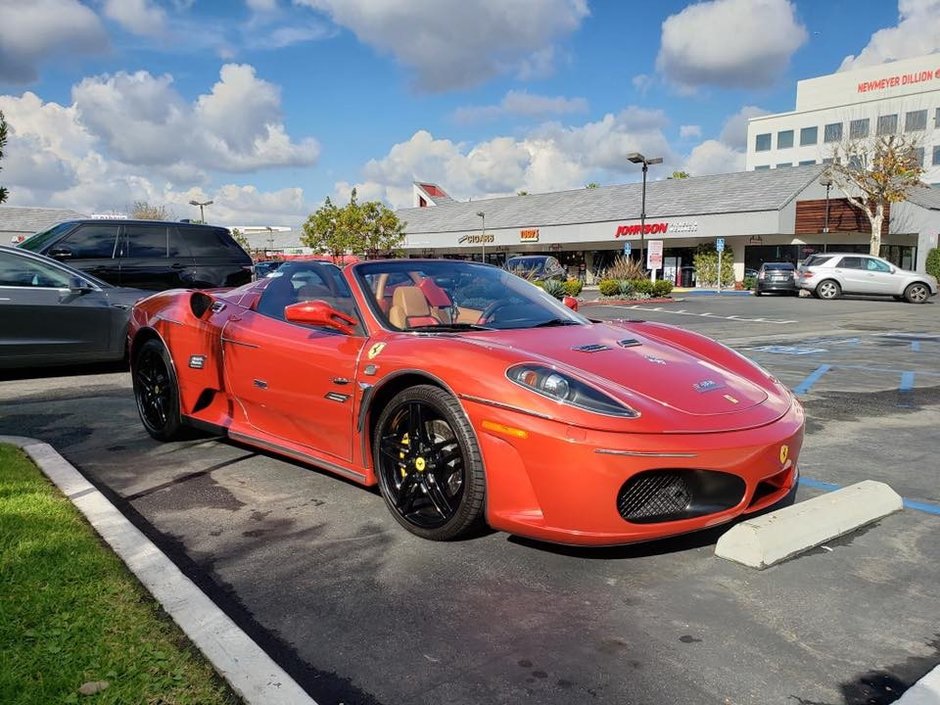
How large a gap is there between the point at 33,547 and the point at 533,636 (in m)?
2.18

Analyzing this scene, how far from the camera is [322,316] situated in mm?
3836

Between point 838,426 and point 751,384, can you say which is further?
point 838,426

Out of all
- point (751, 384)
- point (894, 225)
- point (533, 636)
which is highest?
point (894, 225)

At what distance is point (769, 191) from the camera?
135 ft

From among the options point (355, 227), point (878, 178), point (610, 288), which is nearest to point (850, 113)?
point (878, 178)

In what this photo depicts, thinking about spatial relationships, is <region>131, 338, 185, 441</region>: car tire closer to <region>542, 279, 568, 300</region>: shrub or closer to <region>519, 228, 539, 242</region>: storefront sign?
<region>542, 279, 568, 300</region>: shrub

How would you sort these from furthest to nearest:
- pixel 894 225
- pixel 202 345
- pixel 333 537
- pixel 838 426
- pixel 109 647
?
pixel 894 225
pixel 838 426
pixel 202 345
pixel 333 537
pixel 109 647

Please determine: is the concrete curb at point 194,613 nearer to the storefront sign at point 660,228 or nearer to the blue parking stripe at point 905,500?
the blue parking stripe at point 905,500

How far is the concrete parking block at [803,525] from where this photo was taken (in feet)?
10.5

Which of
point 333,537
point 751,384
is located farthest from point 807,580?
point 333,537

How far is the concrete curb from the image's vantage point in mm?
2212

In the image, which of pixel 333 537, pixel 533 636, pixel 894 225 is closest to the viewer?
pixel 533 636

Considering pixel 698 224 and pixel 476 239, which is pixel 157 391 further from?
pixel 476 239

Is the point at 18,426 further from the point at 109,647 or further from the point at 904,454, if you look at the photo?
the point at 904,454
